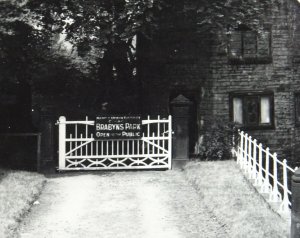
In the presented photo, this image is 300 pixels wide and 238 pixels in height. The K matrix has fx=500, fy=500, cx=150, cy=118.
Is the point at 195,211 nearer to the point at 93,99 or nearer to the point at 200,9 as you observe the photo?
the point at 200,9

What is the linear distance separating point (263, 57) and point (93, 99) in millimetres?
6653

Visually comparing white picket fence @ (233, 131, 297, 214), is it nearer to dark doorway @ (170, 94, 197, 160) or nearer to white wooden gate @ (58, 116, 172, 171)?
dark doorway @ (170, 94, 197, 160)

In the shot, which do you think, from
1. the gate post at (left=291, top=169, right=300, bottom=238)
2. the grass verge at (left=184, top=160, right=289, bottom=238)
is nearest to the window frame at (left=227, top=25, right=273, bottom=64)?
the grass verge at (left=184, top=160, right=289, bottom=238)

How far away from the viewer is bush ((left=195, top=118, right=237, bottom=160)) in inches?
573

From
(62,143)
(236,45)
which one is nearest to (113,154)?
(62,143)

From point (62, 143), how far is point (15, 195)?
335cm

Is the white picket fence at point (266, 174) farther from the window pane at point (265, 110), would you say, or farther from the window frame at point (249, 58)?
the window frame at point (249, 58)

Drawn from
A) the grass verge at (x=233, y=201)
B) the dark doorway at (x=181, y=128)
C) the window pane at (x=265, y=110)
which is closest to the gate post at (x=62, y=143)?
the dark doorway at (x=181, y=128)

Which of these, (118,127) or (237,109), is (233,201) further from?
(237,109)

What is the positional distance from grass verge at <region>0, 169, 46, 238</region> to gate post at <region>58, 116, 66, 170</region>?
764 millimetres

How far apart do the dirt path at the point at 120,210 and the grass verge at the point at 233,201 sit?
207 millimetres

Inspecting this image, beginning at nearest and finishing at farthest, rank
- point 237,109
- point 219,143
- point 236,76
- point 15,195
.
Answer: point 15,195
point 219,143
point 236,76
point 237,109

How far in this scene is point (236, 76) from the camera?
1872cm

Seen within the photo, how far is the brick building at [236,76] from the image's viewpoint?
18359mm
